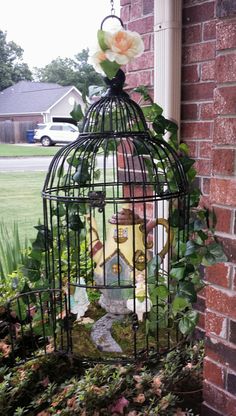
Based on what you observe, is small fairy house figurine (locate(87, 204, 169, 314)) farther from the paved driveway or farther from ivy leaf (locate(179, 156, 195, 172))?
the paved driveway

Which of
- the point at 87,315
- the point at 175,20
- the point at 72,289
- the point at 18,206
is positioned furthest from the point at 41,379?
the point at 18,206

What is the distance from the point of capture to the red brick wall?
1.00m

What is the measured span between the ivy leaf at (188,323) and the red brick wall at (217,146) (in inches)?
5.2

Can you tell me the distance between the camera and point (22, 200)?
5102 mm

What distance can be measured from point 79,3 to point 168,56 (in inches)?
27.8

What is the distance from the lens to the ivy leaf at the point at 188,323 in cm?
98

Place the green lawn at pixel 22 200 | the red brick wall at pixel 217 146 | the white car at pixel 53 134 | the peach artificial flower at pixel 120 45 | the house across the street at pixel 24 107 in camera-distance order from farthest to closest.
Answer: the house across the street at pixel 24 107, the white car at pixel 53 134, the green lawn at pixel 22 200, the red brick wall at pixel 217 146, the peach artificial flower at pixel 120 45

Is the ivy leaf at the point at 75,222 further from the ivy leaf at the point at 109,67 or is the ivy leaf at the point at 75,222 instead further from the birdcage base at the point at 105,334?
→ the ivy leaf at the point at 109,67

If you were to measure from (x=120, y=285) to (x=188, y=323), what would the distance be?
21cm

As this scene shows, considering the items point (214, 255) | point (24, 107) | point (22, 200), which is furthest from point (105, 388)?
point (24, 107)

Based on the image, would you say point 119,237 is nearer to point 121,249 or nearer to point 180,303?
point 121,249

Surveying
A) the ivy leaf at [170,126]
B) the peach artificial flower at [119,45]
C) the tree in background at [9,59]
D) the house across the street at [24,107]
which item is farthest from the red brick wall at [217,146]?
the house across the street at [24,107]

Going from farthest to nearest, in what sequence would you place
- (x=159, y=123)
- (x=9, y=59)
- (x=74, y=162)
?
(x=9, y=59) < (x=74, y=162) < (x=159, y=123)

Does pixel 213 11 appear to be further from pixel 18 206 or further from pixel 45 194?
pixel 18 206
